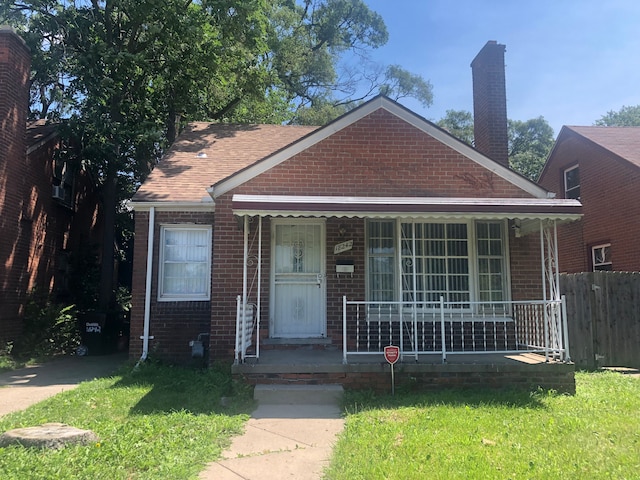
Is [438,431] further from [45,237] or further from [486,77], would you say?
[45,237]

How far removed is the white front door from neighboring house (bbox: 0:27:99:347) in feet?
21.9

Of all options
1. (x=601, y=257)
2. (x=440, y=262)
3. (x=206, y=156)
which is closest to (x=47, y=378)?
(x=206, y=156)

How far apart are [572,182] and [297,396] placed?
13982mm

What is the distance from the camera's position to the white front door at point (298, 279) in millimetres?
8633

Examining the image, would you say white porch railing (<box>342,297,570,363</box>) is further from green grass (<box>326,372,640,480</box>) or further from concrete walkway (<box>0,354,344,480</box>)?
concrete walkway (<box>0,354,344,480</box>)

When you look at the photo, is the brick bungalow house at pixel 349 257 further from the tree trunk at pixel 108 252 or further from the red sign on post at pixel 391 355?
the tree trunk at pixel 108 252

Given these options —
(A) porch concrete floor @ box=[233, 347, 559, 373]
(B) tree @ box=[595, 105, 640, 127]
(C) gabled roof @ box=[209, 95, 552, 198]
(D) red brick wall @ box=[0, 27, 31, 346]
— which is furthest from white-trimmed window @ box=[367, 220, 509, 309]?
(B) tree @ box=[595, 105, 640, 127]

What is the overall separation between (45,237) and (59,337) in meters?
2.90

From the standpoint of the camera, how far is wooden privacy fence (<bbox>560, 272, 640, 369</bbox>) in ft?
32.0

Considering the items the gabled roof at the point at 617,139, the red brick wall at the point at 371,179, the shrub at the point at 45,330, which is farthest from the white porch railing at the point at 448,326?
the shrub at the point at 45,330

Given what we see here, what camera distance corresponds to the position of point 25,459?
4320 millimetres

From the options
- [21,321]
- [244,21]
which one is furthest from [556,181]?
[21,321]

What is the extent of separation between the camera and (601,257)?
1457cm

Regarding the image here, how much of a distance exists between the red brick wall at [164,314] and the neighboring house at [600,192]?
11.3m
